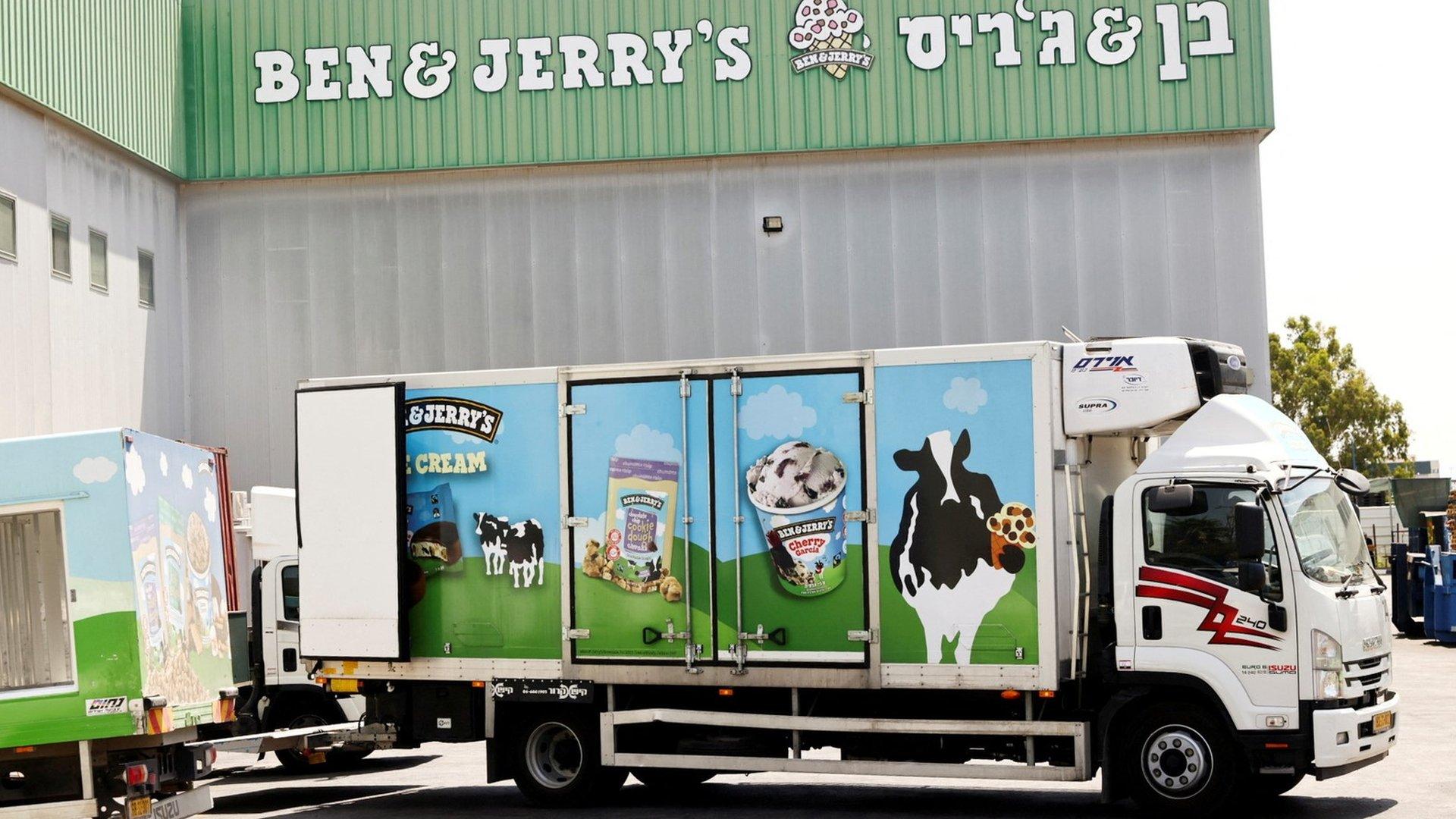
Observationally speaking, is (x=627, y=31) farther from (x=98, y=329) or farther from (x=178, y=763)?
(x=178, y=763)

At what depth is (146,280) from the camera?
24.4m

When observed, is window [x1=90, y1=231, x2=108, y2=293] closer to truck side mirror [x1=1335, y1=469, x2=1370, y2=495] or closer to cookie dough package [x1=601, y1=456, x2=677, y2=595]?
cookie dough package [x1=601, y1=456, x2=677, y2=595]

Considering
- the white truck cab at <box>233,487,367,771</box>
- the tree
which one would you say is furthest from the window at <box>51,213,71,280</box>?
the tree

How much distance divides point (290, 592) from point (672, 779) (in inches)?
189

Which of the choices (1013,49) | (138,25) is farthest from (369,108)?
(1013,49)

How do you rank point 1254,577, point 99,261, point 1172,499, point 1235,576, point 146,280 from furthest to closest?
point 146,280, point 99,261, point 1172,499, point 1235,576, point 1254,577

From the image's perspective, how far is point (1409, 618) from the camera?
28.8m

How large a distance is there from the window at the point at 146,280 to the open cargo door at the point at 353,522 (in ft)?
40.8

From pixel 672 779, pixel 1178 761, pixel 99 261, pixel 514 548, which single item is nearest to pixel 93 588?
pixel 514 548

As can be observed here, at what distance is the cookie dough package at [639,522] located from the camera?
12.2 meters

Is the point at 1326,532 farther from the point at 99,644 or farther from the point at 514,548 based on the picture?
the point at 99,644

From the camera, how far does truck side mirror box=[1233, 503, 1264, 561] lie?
1059 cm

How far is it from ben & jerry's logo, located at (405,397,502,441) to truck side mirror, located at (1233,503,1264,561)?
5.84m

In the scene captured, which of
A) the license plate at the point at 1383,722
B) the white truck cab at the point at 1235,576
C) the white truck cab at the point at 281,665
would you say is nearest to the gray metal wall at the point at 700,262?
the white truck cab at the point at 281,665
